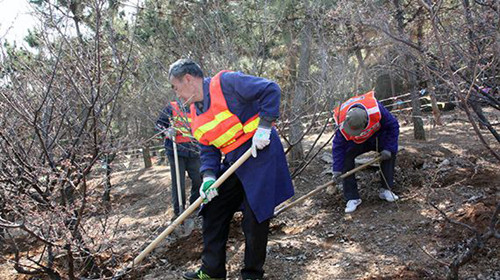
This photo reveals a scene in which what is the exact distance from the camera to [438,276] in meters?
2.68

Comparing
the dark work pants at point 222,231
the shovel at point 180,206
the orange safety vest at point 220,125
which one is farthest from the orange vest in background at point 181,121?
the dark work pants at point 222,231

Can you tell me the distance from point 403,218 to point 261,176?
1.91 meters

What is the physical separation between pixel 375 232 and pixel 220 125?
6.36 feet

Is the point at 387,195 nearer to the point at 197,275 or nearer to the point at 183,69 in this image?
the point at 197,275

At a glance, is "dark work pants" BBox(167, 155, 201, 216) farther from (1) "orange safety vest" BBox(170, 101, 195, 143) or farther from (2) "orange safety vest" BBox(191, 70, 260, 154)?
(2) "orange safety vest" BBox(191, 70, 260, 154)

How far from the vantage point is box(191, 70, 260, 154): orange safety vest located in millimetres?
2941

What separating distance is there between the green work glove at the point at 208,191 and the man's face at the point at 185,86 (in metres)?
0.62

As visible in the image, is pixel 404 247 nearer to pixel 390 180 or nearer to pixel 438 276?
pixel 438 276

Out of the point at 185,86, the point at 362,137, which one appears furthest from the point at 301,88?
the point at 185,86

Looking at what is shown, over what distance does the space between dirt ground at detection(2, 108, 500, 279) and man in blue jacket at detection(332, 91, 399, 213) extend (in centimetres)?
25

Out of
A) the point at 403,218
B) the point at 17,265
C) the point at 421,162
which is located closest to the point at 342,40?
the point at 421,162

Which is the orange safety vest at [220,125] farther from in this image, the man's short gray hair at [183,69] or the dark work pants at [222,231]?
the dark work pants at [222,231]

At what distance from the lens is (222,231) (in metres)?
3.09

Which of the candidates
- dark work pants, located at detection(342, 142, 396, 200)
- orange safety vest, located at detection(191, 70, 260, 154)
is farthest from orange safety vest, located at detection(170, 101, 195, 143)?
dark work pants, located at detection(342, 142, 396, 200)
